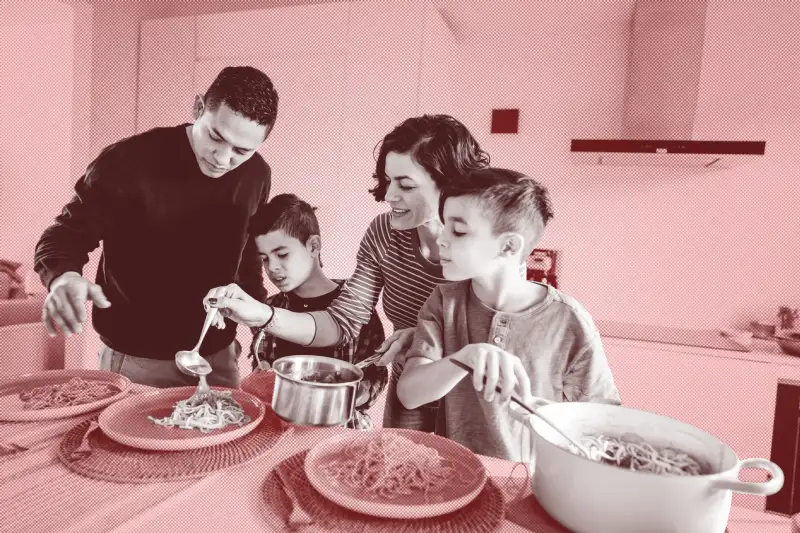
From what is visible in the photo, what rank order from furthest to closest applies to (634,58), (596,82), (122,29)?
(122,29)
(596,82)
(634,58)

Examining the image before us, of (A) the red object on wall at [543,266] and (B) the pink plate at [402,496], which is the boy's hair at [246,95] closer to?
(B) the pink plate at [402,496]

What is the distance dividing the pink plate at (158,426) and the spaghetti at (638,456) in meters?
0.58

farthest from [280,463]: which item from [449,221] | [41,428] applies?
[449,221]

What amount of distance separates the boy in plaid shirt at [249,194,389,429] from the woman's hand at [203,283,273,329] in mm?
355

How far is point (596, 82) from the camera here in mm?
3119

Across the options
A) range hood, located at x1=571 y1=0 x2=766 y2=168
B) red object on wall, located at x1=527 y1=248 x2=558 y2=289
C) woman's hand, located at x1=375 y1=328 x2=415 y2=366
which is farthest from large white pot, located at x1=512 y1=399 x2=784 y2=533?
red object on wall, located at x1=527 y1=248 x2=558 y2=289

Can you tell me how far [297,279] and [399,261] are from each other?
17.1 inches

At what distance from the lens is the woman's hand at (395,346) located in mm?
1160

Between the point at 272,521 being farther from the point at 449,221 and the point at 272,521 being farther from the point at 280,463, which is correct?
the point at 449,221

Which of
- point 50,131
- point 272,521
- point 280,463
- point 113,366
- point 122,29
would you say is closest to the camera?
point 272,521

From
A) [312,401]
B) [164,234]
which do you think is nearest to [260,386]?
[312,401]

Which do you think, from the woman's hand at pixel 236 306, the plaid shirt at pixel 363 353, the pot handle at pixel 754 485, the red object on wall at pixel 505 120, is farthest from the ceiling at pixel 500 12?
the pot handle at pixel 754 485

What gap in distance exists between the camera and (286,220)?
5.60 ft

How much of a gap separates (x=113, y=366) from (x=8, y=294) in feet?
7.14
